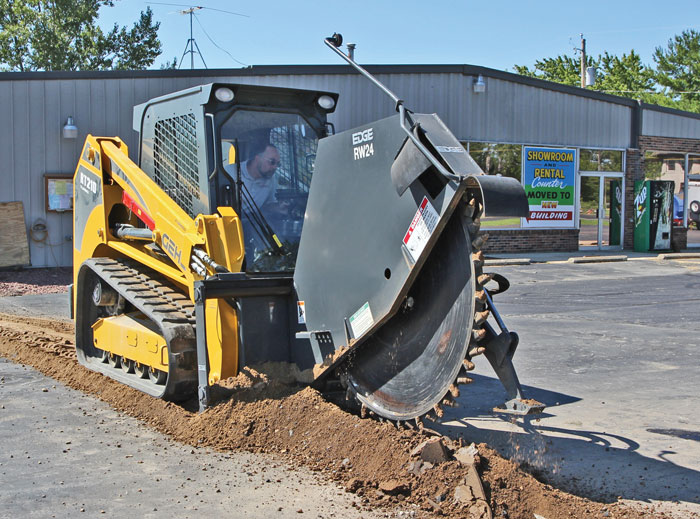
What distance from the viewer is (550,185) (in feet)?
76.2

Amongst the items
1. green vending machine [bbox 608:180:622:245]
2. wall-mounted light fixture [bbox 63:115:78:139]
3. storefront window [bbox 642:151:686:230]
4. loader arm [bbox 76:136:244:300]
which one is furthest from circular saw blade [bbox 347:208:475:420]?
storefront window [bbox 642:151:686:230]

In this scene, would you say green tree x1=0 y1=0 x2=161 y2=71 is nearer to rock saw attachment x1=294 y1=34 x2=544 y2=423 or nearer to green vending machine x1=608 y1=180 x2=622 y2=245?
green vending machine x1=608 y1=180 x2=622 y2=245

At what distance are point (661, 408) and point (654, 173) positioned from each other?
69.6 ft

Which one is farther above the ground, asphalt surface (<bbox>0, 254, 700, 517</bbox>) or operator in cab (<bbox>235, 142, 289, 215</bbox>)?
operator in cab (<bbox>235, 142, 289, 215</bbox>)

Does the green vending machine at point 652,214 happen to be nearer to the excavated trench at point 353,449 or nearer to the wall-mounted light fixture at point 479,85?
the wall-mounted light fixture at point 479,85

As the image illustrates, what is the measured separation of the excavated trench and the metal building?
464 inches

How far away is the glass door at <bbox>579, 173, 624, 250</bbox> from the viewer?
23.9 meters

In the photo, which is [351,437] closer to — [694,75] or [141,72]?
[141,72]

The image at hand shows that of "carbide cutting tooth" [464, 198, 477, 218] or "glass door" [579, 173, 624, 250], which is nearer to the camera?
"carbide cutting tooth" [464, 198, 477, 218]

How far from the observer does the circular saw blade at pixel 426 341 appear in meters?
4.32

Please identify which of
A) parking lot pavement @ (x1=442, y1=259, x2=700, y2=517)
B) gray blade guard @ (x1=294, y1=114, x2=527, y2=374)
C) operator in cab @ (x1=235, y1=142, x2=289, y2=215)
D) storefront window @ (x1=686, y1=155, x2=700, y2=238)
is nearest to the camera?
gray blade guard @ (x1=294, y1=114, x2=527, y2=374)

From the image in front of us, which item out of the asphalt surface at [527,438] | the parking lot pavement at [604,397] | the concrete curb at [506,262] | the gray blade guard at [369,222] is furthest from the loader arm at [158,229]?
the concrete curb at [506,262]

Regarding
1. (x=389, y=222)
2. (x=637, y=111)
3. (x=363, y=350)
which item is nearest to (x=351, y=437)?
(x=363, y=350)

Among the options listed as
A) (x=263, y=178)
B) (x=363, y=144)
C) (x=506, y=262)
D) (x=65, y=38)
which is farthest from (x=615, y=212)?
(x=65, y=38)
